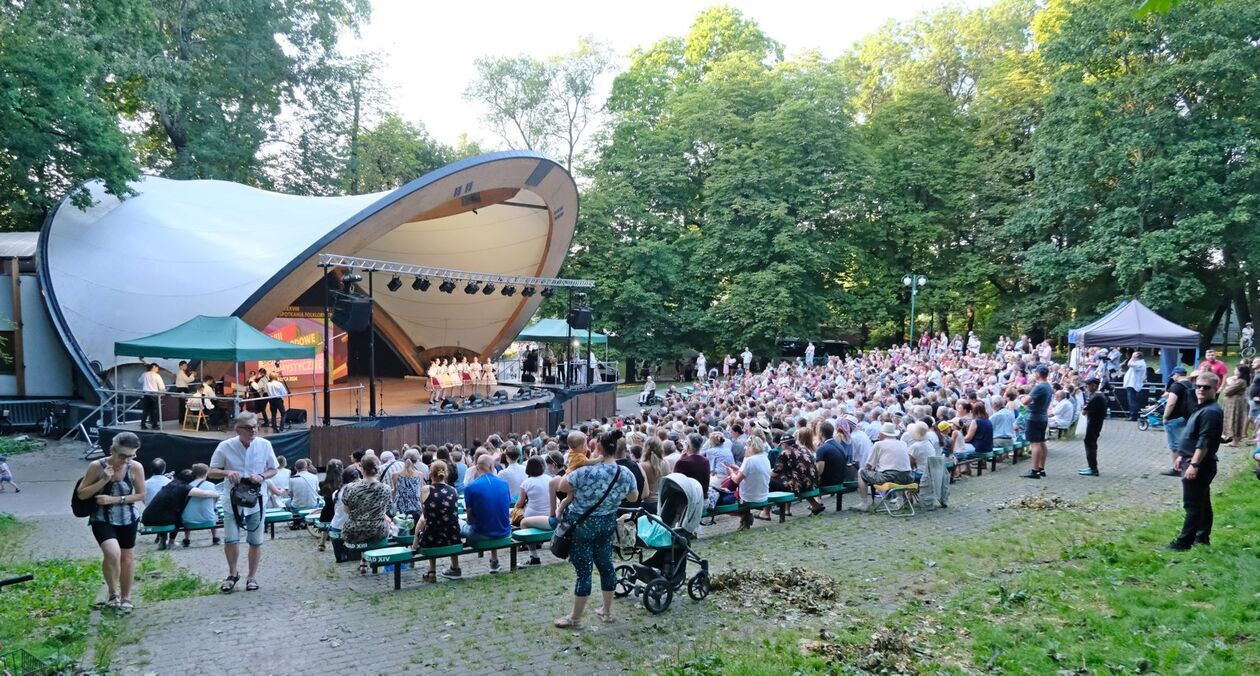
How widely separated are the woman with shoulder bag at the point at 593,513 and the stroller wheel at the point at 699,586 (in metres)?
0.85

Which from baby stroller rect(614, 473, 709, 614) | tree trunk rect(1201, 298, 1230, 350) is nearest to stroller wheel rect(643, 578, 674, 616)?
baby stroller rect(614, 473, 709, 614)

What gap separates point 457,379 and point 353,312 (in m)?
4.60

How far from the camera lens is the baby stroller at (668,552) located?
5258 millimetres

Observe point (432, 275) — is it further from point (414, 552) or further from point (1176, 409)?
point (1176, 409)

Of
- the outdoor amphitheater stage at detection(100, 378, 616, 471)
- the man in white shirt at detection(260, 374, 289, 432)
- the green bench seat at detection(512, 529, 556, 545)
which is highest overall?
the man in white shirt at detection(260, 374, 289, 432)

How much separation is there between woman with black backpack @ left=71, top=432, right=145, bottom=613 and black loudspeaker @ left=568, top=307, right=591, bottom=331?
55.3 feet

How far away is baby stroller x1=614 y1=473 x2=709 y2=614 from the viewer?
207 inches

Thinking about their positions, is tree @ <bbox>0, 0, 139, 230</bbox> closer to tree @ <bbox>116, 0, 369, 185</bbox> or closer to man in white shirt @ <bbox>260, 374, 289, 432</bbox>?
man in white shirt @ <bbox>260, 374, 289, 432</bbox>

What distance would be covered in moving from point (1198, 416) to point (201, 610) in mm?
7804

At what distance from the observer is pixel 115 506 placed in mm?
5441

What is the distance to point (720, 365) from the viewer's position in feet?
111

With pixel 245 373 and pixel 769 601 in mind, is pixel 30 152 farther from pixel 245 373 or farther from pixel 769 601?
pixel 769 601

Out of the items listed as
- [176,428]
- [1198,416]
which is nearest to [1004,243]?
[1198,416]

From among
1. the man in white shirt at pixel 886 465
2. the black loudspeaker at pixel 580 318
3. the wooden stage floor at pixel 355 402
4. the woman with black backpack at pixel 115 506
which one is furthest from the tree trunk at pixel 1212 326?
the woman with black backpack at pixel 115 506
